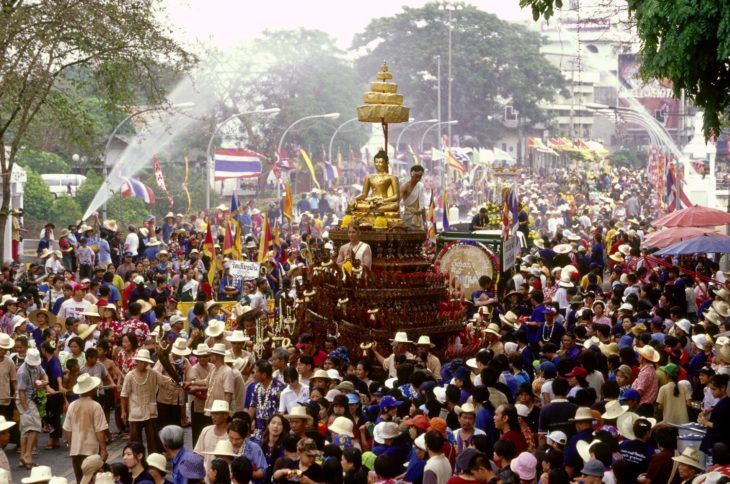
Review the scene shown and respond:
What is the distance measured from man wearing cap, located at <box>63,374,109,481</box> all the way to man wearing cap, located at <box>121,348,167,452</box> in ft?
3.88

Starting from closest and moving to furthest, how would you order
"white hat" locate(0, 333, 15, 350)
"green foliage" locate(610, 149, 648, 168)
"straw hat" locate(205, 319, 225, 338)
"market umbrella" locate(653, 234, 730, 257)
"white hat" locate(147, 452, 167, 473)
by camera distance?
1. "white hat" locate(147, 452, 167, 473)
2. "white hat" locate(0, 333, 15, 350)
3. "straw hat" locate(205, 319, 225, 338)
4. "market umbrella" locate(653, 234, 730, 257)
5. "green foliage" locate(610, 149, 648, 168)

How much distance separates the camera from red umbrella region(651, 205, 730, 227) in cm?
2562

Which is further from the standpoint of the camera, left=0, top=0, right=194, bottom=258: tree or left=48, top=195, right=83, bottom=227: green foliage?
left=48, top=195, right=83, bottom=227: green foliage

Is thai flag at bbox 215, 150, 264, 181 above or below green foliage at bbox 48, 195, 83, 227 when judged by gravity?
above

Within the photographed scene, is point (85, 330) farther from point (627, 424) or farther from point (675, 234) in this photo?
point (675, 234)

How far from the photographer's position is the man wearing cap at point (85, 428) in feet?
45.3

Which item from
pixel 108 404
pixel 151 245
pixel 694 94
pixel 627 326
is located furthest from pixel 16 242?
pixel 694 94

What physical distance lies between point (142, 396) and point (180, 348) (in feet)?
4.20

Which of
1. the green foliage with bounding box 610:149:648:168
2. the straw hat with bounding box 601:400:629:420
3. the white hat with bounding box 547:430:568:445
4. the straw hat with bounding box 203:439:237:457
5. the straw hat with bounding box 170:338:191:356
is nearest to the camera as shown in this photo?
the straw hat with bounding box 203:439:237:457

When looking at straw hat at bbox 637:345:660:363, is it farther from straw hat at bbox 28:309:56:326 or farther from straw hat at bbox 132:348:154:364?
straw hat at bbox 28:309:56:326

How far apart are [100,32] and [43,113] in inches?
181

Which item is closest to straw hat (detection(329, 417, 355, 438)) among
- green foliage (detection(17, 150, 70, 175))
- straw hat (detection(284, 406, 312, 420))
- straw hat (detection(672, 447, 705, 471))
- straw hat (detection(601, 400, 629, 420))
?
straw hat (detection(284, 406, 312, 420))

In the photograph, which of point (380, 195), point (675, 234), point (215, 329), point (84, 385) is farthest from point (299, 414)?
point (675, 234)

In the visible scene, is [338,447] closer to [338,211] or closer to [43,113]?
[43,113]
